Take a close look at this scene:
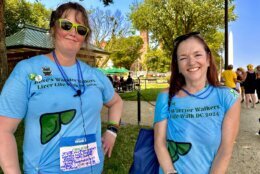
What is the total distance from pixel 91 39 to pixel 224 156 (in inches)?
48.0

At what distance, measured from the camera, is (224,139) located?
2.05m

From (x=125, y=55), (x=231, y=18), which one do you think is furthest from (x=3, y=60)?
(x=125, y=55)

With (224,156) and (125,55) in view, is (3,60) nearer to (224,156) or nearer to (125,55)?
(224,156)

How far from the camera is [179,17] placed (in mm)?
32844

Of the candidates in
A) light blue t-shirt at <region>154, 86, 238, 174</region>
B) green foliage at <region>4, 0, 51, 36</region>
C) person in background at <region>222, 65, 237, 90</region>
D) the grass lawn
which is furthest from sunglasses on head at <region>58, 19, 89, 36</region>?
green foliage at <region>4, 0, 51, 36</region>

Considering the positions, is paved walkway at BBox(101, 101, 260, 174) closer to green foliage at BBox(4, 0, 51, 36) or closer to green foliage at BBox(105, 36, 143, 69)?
green foliage at BBox(4, 0, 51, 36)

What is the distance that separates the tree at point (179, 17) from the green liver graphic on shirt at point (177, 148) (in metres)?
30.8

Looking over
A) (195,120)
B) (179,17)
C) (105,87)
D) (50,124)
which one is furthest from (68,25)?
(179,17)

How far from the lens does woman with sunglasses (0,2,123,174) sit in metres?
1.79

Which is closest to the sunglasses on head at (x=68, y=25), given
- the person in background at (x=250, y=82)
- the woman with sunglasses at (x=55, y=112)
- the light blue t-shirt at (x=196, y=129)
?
the woman with sunglasses at (x=55, y=112)

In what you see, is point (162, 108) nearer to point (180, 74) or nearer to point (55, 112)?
point (180, 74)

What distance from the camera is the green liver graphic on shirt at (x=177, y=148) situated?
2070 mm

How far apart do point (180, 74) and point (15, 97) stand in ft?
3.76

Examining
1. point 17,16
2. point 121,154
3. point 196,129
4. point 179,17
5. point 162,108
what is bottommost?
point 121,154
